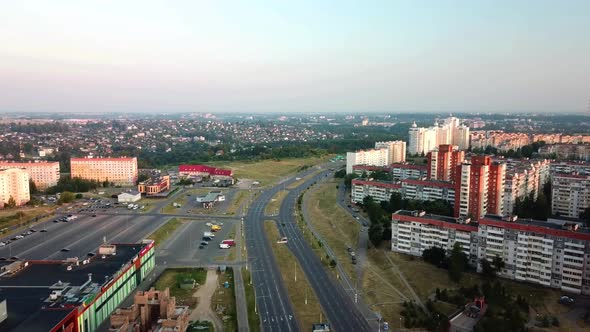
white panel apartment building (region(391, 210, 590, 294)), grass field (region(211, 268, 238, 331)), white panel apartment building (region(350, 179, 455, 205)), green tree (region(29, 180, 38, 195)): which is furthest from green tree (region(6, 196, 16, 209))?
white panel apartment building (region(391, 210, 590, 294))

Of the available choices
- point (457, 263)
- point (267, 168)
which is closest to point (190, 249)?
point (457, 263)

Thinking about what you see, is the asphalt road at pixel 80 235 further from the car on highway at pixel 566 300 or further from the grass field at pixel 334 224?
the car on highway at pixel 566 300

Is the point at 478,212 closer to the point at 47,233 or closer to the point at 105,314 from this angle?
the point at 105,314

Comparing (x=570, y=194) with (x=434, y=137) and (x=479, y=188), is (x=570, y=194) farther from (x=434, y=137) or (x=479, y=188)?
(x=434, y=137)

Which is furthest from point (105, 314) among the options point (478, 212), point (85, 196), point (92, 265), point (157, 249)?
point (85, 196)

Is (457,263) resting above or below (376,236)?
above

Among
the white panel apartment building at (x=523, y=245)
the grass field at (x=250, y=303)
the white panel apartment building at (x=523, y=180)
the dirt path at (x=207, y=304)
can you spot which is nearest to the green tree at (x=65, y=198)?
the dirt path at (x=207, y=304)
